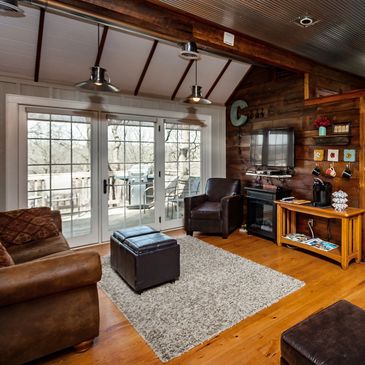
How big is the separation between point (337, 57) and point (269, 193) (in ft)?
7.20

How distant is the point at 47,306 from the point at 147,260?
3.60ft

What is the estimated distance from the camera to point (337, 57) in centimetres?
403

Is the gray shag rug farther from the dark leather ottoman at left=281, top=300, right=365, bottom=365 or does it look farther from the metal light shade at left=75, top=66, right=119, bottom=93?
the metal light shade at left=75, top=66, right=119, bottom=93

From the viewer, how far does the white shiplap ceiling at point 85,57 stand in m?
3.20

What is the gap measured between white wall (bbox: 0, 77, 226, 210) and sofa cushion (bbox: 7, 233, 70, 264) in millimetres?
1186

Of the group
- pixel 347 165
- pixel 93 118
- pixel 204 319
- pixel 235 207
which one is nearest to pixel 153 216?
pixel 235 207

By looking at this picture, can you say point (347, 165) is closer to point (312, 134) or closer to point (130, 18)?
point (312, 134)

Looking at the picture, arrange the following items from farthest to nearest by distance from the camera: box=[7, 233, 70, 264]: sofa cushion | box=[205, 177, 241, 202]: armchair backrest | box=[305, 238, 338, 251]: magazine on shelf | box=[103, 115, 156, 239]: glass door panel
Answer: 1. box=[205, 177, 241, 202]: armchair backrest
2. box=[103, 115, 156, 239]: glass door panel
3. box=[305, 238, 338, 251]: magazine on shelf
4. box=[7, 233, 70, 264]: sofa cushion

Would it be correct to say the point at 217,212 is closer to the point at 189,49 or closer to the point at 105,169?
the point at 105,169

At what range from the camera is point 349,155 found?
3680 mm

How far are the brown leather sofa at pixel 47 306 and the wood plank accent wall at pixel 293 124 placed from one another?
3451 millimetres

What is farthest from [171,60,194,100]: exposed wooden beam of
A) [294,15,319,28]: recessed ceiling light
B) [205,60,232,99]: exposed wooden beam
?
[294,15,319,28]: recessed ceiling light

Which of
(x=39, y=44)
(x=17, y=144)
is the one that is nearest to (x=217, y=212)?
(x=17, y=144)

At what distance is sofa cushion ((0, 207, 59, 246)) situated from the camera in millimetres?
2764
